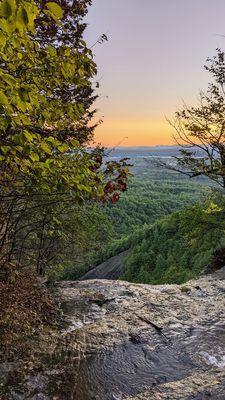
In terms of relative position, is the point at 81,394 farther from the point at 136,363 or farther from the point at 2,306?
the point at 2,306

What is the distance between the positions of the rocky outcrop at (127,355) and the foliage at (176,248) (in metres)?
9.13

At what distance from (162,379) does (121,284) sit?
27.3 feet

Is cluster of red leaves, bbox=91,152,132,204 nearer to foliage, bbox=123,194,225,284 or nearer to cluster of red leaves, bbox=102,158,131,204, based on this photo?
cluster of red leaves, bbox=102,158,131,204

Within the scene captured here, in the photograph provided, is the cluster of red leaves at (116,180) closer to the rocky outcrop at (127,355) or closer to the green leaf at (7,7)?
the green leaf at (7,7)

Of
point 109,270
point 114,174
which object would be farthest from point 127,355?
point 109,270

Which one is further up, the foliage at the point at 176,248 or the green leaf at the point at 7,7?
the green leaf at the point at 7,7

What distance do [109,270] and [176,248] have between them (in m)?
15.6

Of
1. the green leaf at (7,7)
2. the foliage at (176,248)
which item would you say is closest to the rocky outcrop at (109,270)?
the foliage at (176,248)

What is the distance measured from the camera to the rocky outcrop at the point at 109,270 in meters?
70.3

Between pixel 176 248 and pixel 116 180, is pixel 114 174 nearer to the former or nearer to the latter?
pixel 116 180

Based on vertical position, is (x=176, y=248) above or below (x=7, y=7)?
below

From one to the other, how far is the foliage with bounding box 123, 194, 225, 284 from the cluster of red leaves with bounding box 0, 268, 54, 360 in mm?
11616

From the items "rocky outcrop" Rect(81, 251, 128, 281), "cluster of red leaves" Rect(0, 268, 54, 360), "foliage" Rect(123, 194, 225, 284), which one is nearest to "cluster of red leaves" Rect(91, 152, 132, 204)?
"cluster of red leaves" Rect(0, 268, 54, 360)

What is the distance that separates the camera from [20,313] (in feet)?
27.6
